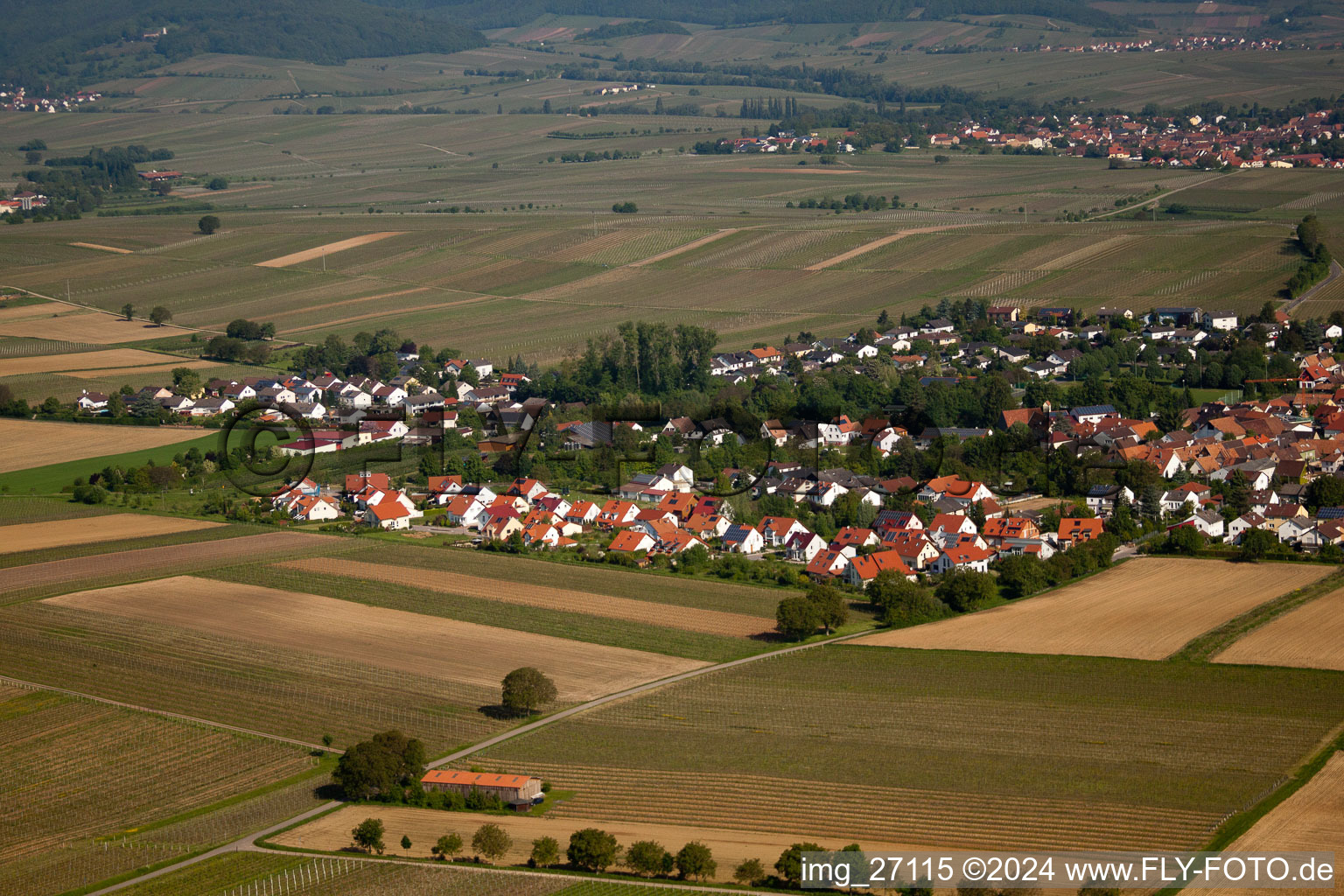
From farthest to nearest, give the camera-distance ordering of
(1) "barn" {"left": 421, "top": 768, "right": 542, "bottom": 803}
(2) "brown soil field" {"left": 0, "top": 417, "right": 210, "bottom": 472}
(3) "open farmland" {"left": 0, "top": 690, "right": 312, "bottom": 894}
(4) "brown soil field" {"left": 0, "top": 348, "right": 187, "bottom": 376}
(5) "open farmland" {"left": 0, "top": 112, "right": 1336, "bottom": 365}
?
(5) "open farmland" {"left": 0, "top": 112, "right": 1336, "bottom": 365} → (4) "brown soil field" {"left": 0, "top": 348, "right": 187, "bottom": 376} → (2) "brown soil field" {"left": 0, "top": 417, "right": 210, "bottom": 472} → (1) "barn" {"left": 421, "top": 768, "right": 542, "bottom": 803} → (3) "open farmland" {"left": 0, "top": 690, "right": 312, "bottom": 894}

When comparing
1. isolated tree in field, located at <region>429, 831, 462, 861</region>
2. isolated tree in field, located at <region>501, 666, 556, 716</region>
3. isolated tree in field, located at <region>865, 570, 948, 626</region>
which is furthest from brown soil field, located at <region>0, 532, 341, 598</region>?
isolated tree in field, located at <region>429, 831, 462, 861</region>

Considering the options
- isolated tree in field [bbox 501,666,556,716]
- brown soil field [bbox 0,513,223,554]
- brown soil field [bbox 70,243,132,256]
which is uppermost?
brown soil field [bbox 70,243,132,256]

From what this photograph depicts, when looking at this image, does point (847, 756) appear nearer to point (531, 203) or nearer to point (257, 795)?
point (257, 795)

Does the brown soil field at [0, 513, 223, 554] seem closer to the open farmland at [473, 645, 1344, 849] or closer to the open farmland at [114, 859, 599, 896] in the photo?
the open farmland at [473, 645, 1344, 849]

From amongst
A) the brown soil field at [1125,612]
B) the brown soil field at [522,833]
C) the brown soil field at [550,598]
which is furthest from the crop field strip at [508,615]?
the brown soil field at [522,833]

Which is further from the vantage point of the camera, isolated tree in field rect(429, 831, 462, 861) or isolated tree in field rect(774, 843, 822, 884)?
isolated tree in field rect(429, 831, 462, 861)

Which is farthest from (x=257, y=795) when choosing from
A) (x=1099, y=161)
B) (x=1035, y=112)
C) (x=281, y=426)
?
(x=1035, y=112)
